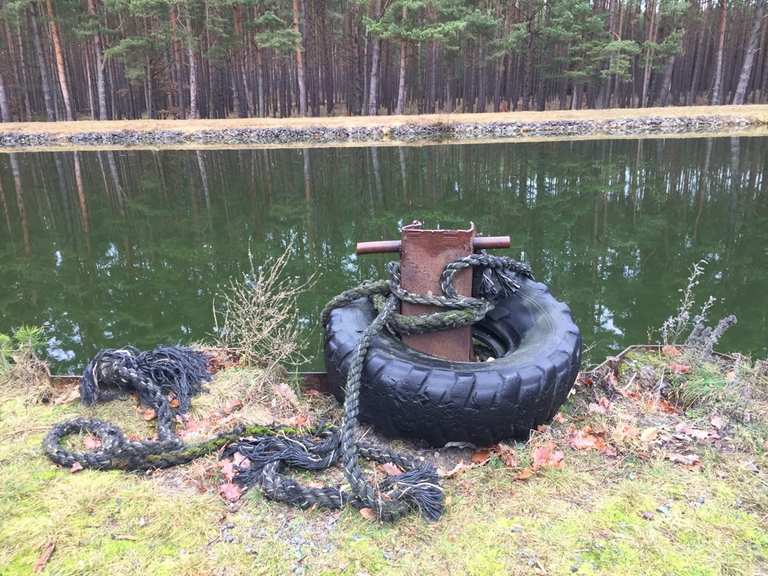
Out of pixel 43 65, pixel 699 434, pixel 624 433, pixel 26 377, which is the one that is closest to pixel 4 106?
pixel 43 65

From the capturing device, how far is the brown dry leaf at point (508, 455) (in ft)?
8.55

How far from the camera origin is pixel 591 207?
9836mm

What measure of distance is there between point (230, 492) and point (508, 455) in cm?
128

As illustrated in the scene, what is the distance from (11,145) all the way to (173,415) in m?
24.0

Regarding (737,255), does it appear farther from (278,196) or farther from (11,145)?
(11,145)

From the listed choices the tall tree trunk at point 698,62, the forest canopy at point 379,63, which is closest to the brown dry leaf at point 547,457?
the forest canopy at point 379,63

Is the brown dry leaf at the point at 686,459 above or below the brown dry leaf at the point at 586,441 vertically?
above

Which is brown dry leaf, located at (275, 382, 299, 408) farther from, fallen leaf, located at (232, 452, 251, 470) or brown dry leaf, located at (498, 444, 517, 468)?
brown dry leaf, located at (498, 444, 517, 468)

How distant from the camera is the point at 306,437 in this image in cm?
283

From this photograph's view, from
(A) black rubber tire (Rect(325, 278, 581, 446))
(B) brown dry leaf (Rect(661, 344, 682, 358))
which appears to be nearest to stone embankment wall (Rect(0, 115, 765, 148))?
(B) brown dry leaf (Rect(661, 344, 682, 358))

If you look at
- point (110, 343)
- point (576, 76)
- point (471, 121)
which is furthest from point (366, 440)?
point (576, 76)

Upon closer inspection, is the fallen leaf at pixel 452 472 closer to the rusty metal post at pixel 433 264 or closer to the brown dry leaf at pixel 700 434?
the rusty metal post at pixel 433 264

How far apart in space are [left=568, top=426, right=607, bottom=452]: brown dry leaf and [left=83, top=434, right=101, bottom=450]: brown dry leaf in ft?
7.78

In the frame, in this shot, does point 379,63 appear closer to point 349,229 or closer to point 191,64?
point 191,64
